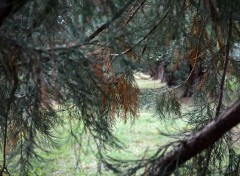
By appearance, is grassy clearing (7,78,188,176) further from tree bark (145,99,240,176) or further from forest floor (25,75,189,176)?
tree bark (145,99,240,176)

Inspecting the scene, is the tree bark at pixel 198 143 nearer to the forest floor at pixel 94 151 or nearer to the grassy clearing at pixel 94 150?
the forest floor at pixel 94 151

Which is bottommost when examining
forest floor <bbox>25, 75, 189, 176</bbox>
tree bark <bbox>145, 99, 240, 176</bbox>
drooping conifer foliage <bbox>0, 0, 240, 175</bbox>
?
tree bark <bbox>145, 99, 240, 176</bbox>

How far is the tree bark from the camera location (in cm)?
133

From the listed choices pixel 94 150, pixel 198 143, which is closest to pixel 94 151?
pixel 94 150

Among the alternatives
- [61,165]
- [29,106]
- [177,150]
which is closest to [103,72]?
[29,106]

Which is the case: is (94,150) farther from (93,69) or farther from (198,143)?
(198,143)

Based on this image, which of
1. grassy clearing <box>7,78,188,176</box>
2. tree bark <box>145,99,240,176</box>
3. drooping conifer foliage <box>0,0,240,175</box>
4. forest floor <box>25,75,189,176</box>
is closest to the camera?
drooping conifer foliage <box>0,0,240,175</box>

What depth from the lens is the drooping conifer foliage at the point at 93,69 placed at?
3.93 feet

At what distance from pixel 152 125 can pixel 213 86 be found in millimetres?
5830

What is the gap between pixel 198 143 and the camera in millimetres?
1411

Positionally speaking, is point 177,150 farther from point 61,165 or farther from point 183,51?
point 61,165

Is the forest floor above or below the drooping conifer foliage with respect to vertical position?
above

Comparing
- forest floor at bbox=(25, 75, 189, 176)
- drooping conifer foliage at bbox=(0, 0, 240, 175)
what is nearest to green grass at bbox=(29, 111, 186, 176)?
forest floor at bbox=(25, 75, 189, 176)

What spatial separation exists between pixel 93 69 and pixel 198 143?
93 centimetres
